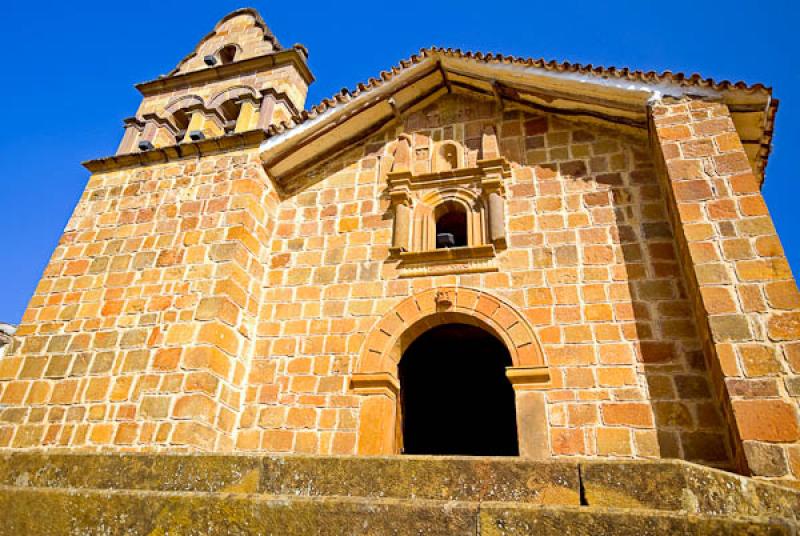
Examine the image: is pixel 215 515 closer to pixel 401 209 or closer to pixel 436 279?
pixel 436 279

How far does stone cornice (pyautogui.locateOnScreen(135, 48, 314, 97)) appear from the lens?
29.1 feet

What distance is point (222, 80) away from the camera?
9.14m

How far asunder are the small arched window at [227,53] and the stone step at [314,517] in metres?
9.29

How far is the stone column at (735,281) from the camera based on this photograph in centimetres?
387

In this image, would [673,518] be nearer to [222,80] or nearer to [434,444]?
[434,444]

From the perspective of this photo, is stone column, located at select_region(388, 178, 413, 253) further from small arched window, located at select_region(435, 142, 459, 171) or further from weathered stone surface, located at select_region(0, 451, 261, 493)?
weathered stone surface, located at select_region(0, 451, 261, 493)

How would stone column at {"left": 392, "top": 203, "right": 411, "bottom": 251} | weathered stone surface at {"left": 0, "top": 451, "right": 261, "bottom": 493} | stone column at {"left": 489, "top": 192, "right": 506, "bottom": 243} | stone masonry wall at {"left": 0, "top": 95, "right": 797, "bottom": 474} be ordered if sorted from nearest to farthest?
weathered stone surface at {"left": 0, "top": 451, "right": 261, "bottom": 493}, stone masonry wall at {"left": 0, "top": 95, "right": 797, "bottom": 474}, stone column at {"left": 489, "top": 192, "right": 506, "bottom": 243}, stone column at {"left": 392, "top": 203, "right": 411, "bottom": 251}

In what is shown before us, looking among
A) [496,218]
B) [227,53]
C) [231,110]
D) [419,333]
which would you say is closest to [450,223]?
[496,218]

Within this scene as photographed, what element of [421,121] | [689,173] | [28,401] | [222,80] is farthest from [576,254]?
[222,80]

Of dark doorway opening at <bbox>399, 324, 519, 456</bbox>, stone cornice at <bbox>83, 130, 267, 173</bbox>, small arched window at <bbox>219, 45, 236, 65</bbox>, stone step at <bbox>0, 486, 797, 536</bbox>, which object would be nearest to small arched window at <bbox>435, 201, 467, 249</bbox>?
dark doorway opening at <bbox>399, 324, 519, 456</bbox>

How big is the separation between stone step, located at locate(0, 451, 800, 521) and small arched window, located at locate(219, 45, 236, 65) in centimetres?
897

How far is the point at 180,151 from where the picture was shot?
7.40 m

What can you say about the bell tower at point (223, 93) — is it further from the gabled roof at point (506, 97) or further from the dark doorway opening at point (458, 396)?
Result: the dark doorway opening at point (458, 396)

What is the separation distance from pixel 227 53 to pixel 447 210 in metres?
6.06
